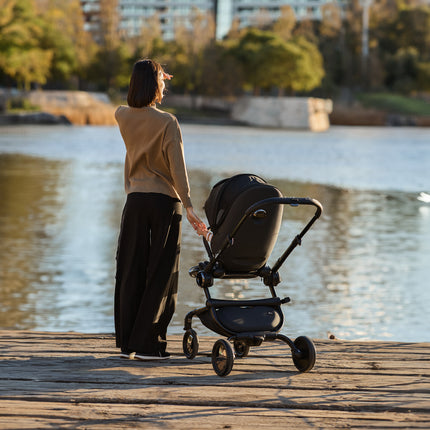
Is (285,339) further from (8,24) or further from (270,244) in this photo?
(8,24)

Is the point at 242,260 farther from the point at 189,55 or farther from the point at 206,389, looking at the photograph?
the point at 189,55

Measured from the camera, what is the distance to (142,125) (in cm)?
408

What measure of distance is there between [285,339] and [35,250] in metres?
7.25

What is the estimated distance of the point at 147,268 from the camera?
420cm

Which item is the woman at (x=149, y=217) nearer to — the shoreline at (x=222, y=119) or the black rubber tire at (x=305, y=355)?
the black rubber tire at (x=305, y=355)

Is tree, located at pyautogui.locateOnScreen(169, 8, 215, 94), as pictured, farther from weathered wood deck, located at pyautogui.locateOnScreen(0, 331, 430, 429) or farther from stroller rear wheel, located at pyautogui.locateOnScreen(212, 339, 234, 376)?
stroller rear wheel, located at pyautogui.locateOnScreen(212, 339, 234, 376)

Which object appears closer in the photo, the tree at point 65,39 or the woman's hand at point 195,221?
the woman's hand at point 195,221

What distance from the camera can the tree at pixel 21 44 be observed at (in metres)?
56.9

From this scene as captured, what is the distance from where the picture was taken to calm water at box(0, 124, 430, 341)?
7699 mm

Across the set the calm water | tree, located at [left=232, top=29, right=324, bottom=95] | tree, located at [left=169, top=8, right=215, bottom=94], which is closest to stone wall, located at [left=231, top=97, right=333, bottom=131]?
tree, located at [left=232, top=29, right=324, bottom=95]

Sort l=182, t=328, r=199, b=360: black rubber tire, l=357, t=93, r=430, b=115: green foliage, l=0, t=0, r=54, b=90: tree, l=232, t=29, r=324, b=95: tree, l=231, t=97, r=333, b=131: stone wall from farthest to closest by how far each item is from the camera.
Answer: l=357, t=93, r=430, b=115: green foliage
l=232, t=29, r=324, b=95: tree
l=231, t=97, r=333, b=131: stone wall
l=0, t=0, r=54, b=90: tree
l=182, t=328, r=199, b=360: black rubber tire

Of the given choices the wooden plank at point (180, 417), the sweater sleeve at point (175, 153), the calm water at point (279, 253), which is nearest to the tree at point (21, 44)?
the calm water at point (279, 253)

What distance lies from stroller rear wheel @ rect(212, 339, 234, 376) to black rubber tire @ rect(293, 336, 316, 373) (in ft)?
1.10

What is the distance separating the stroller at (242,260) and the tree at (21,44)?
54828mm
